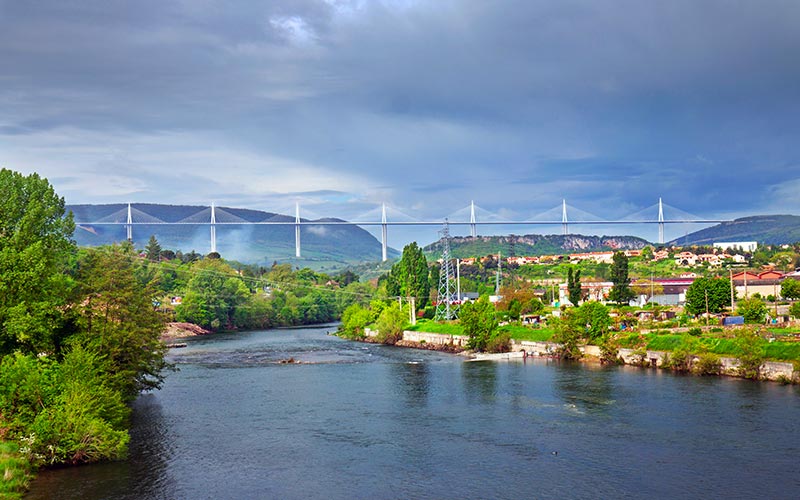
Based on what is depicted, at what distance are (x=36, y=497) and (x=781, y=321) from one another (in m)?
26.2

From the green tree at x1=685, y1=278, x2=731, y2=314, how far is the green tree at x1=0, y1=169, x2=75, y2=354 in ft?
83.3

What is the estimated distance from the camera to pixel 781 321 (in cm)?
2780

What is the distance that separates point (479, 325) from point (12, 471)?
23628 mm

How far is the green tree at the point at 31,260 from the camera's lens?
14.5 m

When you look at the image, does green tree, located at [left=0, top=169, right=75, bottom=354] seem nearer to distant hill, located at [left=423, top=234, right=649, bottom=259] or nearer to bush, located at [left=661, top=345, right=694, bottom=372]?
bush, located at [left=661, top=345, right=694, bottom=372]

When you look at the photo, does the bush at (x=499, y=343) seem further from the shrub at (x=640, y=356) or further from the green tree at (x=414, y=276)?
the green tree at (x=414, y=276)

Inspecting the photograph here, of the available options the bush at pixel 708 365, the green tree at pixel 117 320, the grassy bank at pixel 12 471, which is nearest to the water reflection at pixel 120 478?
the grassy bank at pixel 12 471

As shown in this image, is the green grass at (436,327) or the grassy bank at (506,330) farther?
the green grass at (436,327)

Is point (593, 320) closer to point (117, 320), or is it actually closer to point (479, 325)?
point (479, 325)

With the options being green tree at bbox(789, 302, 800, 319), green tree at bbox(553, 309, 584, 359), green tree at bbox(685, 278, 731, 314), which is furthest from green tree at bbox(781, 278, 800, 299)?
green tree at bbox(553, 309, 584, 359)

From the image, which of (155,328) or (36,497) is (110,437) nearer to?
(36,497)

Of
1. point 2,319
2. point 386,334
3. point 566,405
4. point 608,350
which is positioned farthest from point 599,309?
point 2,319

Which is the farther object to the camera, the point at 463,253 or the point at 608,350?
the point at 463,253

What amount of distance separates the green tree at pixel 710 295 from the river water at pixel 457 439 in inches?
365
